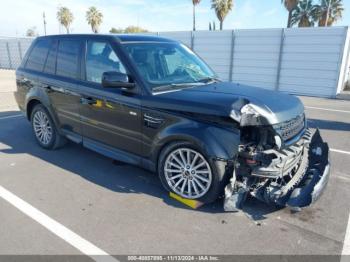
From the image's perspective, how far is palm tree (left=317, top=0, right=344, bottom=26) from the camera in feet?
96.8

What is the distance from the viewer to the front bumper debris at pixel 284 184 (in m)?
3.09

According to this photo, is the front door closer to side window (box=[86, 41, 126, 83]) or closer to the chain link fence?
side window (box=[86, 41, 126, 83])

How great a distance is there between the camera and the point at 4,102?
404 inches

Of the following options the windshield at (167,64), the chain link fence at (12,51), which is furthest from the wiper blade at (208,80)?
the chain link fence at (12,51)

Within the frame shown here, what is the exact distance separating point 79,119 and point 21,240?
2.03 metres

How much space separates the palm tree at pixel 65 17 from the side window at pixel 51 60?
160 feet

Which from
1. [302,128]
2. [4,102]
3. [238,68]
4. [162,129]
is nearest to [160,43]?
[162,129]

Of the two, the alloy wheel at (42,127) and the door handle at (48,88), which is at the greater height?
the door handle at (48,88)

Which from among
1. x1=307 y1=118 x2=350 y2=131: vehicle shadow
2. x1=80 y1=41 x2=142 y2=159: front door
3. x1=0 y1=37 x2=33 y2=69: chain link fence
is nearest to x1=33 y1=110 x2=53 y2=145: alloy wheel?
x1=80 y1=41 x2=142 y2=159: front door

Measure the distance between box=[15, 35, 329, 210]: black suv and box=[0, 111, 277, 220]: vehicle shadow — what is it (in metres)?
0.24

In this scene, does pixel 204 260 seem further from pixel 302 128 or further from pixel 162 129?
pixel 302 128

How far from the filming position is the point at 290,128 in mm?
3328

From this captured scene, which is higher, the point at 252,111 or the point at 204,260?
the point at 252,111

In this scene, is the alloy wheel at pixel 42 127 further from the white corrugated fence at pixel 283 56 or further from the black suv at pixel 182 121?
the white corrugated fence at pixel 283 56
